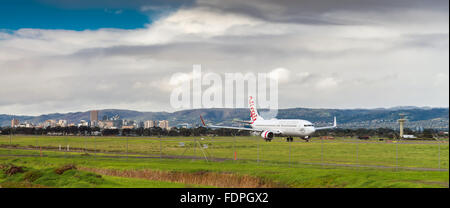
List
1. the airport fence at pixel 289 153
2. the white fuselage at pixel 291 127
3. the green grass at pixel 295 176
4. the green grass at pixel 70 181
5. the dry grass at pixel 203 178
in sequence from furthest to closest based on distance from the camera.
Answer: the white fuselage at pixel 291 127
the airport fence at pixel 289 153
the dry grass at pixel 203 178
the green grass at pixel 70 181
the green grass at pixel 295 176

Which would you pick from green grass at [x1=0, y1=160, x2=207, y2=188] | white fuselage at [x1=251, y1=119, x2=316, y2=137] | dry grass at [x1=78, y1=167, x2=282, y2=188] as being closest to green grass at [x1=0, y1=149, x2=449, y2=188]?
green grass at [x1=0, y1=160, x2=207, y2=188]

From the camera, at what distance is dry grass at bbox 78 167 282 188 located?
4066cm

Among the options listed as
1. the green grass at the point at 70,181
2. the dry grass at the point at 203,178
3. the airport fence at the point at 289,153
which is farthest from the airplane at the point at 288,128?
the green grass at the point at 70,181

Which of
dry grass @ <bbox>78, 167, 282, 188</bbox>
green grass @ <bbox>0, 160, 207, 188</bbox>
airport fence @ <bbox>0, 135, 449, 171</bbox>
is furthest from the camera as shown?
airport fence @ <bbox>0, 135, 449, 171</bbox>

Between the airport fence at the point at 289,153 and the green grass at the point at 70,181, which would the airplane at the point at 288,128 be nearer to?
the airport fence at the point at 289,153

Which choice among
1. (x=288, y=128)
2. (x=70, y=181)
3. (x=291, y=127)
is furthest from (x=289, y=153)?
(x=70, y=181)

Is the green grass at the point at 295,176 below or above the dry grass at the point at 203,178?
above

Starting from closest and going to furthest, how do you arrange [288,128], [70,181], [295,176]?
[295,176]
[70,181]
[288,128]

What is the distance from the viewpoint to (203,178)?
4366cm

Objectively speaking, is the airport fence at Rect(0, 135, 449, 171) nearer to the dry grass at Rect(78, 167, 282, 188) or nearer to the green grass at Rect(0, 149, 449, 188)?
the green grass at Rect(0, 149, 449, 188)

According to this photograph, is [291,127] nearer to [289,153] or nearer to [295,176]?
[289,153]

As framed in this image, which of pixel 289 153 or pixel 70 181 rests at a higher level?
pixel 289 153

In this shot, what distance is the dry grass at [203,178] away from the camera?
40662 mm
